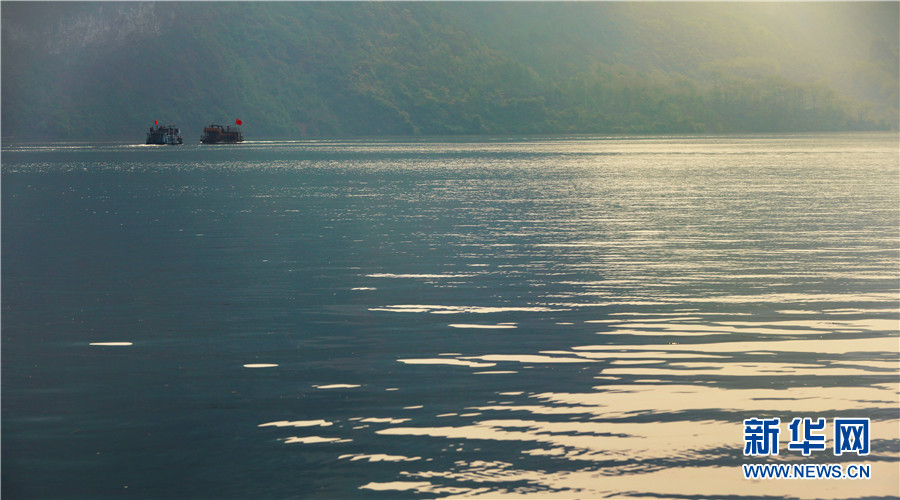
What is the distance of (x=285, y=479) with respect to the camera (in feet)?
48.4

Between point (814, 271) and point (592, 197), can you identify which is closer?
point (814, 271)

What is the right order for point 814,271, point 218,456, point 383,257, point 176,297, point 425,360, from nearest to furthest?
point 218,456 → point 425,360 → point 176,297 → point 814,271 → point 383,257

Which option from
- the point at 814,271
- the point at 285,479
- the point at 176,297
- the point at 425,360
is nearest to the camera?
the point at 285,479

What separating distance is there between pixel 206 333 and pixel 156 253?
1874 centimetres

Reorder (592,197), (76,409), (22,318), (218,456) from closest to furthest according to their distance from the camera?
1. (218,456)
2. (76,409)
3. (22,318)
4. (592,197)

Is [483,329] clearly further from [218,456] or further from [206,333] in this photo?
[218,456]

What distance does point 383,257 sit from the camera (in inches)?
1603

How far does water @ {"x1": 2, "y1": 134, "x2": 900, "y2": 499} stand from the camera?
15164 mm

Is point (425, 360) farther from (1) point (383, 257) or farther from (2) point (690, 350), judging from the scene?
(1) point (383, 257)

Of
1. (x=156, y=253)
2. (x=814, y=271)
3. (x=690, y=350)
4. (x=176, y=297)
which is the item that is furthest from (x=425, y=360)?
(x=156, y=253)

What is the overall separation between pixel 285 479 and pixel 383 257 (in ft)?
85.7

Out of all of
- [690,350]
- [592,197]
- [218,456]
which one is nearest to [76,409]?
[218,456]

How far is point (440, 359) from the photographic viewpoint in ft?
72.2

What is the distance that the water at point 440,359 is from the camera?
15.2 metres
